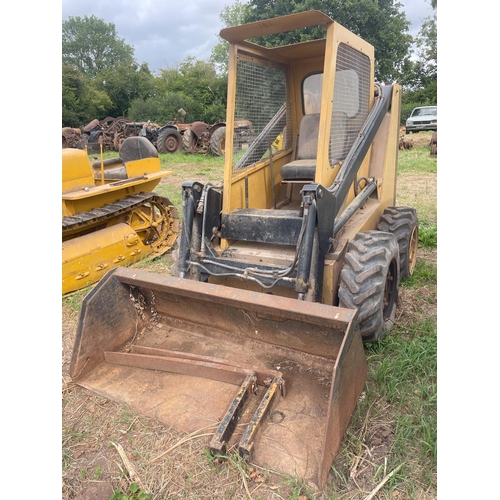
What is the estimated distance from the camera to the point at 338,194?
3.05m

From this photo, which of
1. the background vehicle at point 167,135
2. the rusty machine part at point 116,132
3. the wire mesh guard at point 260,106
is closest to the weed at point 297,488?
the wire mesh guard at point 260,106

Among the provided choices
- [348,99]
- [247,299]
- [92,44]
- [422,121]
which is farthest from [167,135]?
[92,44]

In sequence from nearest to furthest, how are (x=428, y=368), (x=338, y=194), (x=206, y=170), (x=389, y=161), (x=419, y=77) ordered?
(x=428, y=368) < (x=338, y=194) < (x=389, y=161) < (x=206, y=170) < (x=419, y=77)

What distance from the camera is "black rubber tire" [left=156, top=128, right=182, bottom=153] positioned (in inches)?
672

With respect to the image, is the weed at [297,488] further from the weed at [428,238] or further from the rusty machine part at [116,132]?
the rusty machine part at [116,132]

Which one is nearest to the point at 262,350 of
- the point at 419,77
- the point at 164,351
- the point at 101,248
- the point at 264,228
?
the point at 164,351

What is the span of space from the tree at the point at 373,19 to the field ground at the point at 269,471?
24.2 m

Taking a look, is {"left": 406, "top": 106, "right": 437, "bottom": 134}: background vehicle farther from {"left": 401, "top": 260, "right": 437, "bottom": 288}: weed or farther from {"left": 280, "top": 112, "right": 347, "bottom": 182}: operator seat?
{"left": 280, "top": 112, "right": 347, "bottom": 182}: operator seat

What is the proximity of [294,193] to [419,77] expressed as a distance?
27.2 metres

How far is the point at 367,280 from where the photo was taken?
282 centimetres

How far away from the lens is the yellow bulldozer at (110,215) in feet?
14.9

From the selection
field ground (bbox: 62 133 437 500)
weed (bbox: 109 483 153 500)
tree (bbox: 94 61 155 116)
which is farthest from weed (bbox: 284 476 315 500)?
tree (bbox: 94 61 155 116)

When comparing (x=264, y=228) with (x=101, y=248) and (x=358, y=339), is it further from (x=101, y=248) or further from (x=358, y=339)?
(x=101, y=248)

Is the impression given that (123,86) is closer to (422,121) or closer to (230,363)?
(422,121)
